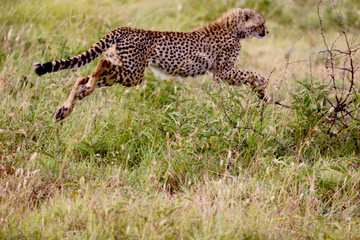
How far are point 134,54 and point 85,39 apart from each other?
178 cm

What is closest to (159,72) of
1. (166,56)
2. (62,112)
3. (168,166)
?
(166,56)

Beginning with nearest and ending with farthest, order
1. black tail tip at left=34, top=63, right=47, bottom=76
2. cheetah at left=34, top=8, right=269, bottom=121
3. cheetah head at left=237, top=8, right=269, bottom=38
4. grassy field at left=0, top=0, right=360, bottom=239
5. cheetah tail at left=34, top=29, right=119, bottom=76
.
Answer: grassy field at left=0, top=0, right=360, bottom=239 < black tail tip at left=34, top=63, right=47, bottom=76 < cheetah tail at left=34, top=29, right=119, bottom=76 < cheetah at left=34, top=8, right=269, bottom=121 < cheetah head at left=237, top=8, right=269, bottom=38

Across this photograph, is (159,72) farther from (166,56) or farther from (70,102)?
(70,102)

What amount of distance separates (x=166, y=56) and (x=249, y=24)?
1.25 meters

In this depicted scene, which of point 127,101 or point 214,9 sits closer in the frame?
point 127,101

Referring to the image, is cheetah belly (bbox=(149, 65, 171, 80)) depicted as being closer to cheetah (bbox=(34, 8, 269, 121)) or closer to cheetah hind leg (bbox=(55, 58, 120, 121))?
cheetah (bbox=(34, 8, 269, 121))

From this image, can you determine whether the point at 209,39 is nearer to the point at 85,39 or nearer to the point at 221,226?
the point at 85,39

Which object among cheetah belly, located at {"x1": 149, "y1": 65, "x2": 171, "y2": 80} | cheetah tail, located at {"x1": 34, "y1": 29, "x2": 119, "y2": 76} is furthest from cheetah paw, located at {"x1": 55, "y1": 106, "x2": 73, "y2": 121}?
cheetah belly, located at {"x1": 149, "y1": 65, "x2": 171, "y2": 80}

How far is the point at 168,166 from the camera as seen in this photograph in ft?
11.9

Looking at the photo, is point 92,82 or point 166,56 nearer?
point 92,82

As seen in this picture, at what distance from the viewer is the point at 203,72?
524 centimetres

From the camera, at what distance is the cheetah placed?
4.46 meters

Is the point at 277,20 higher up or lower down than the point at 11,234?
higher up

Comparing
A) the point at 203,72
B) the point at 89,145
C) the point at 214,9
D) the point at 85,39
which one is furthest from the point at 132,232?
the point at 214,9
